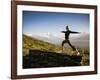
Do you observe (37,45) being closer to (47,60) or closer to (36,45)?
(36,45)

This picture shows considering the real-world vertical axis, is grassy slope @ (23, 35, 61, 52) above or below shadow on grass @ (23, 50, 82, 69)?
above

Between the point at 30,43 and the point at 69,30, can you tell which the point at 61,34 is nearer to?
the point at 69,30

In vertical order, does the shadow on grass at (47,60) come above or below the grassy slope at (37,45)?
below

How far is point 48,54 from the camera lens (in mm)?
2039

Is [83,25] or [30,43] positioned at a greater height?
A: [83,25]

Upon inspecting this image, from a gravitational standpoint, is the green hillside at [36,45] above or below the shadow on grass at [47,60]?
above

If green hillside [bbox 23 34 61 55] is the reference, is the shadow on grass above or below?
below

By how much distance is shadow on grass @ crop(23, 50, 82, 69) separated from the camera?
6.49 ft

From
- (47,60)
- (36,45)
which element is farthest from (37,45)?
(47,60)

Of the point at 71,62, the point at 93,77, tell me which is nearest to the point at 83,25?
the point at 71,62

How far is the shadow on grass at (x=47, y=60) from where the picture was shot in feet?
6.49

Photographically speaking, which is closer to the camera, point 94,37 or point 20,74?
point 20,74

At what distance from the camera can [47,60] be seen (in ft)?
6.66

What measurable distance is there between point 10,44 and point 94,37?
87 centimetres
